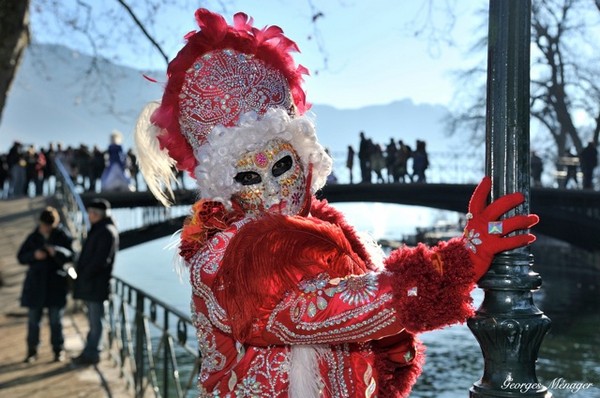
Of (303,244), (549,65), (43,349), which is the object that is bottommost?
(43,349)

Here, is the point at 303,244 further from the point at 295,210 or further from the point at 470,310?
the point at 470,310

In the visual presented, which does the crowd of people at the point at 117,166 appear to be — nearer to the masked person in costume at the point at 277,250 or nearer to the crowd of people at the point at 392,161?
the crowd of people at the point at 392,161

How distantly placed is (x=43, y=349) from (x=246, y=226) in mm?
7128

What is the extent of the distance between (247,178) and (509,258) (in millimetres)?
815

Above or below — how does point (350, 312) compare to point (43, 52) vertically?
below

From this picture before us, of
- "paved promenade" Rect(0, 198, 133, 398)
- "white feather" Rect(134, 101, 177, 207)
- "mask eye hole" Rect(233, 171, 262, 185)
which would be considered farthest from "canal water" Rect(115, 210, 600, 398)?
"paved promenade" Rect(0, 198, 133, 398)

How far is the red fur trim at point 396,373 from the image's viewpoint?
8.26 feet

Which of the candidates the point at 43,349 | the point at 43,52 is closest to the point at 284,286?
the point at 43,349

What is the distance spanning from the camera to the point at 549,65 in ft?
115

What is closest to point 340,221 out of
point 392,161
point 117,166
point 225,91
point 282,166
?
point 282,166

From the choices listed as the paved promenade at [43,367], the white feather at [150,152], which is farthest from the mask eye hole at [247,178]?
the paved promenade at [43,367]

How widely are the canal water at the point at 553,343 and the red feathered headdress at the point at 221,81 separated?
489 mm

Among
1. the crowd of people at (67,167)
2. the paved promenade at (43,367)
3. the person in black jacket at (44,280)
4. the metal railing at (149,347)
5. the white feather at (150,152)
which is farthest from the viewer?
the crowd of people at (67,167)

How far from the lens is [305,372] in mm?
2395
